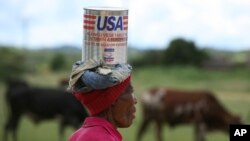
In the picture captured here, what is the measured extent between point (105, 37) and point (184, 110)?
5.58m

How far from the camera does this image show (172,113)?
805 cm

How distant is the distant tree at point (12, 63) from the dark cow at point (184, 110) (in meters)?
1.10

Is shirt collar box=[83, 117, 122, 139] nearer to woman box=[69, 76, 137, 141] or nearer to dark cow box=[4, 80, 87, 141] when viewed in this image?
woman box=[69, 76, 137, 141]

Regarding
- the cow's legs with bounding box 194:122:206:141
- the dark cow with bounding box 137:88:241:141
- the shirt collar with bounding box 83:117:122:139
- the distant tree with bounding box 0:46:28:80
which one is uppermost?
the distant tree with bounding box 0:46:28:80

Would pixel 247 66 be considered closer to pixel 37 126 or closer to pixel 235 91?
pixel 235 91

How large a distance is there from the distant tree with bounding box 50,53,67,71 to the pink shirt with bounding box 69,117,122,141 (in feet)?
18.0

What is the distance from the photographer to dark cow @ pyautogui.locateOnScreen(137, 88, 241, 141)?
786 centimetres

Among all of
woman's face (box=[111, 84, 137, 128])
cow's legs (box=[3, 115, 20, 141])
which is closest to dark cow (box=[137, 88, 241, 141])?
cow's legs (box=[3, 115, 20, 141])

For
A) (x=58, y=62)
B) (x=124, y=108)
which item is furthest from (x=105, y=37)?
(x=58, y=62)

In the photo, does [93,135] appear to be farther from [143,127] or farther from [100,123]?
[143,127]

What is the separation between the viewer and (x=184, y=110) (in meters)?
8.01

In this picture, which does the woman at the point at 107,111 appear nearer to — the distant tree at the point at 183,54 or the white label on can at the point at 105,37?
the white label on can at the point at 105,37

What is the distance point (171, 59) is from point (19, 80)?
1.40 metres

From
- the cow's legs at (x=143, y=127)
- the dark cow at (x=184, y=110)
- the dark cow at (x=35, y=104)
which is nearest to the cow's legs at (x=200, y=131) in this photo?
the dark cow at (x=184, y=110)
